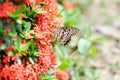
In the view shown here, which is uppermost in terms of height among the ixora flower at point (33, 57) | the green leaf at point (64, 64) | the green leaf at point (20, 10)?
the green leaf at point (20, 10)

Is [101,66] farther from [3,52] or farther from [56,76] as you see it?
[3,52]

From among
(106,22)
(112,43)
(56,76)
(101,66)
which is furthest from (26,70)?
(106,22)

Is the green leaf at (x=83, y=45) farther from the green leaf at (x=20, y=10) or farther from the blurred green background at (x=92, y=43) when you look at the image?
the green leaf at (x=20, y=10)

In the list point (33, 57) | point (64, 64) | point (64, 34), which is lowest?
point (64, 64)

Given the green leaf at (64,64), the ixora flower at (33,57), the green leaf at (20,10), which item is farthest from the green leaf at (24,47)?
the green leaf at (64,64)

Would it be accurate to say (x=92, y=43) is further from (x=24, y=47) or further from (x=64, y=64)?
(x=24, y=47)

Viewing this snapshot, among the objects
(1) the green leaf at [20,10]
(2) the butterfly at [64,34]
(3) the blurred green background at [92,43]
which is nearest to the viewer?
(1) the green leaf at [20,10]

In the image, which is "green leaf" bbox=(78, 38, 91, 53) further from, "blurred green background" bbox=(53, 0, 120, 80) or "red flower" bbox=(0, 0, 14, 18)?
"red flower" bbox=(0, 0, 14, 18)

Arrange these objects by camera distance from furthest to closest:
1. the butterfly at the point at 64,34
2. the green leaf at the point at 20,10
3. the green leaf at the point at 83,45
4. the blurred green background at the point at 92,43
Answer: the blurred green background at the point at 92,43
the green leaf at the point at 83,45
the butterfly at the point at 64,34
the green leaf at the point at 20,10

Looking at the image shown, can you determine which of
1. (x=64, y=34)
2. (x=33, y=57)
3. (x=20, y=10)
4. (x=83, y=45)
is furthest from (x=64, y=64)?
(x=20, y=10)
